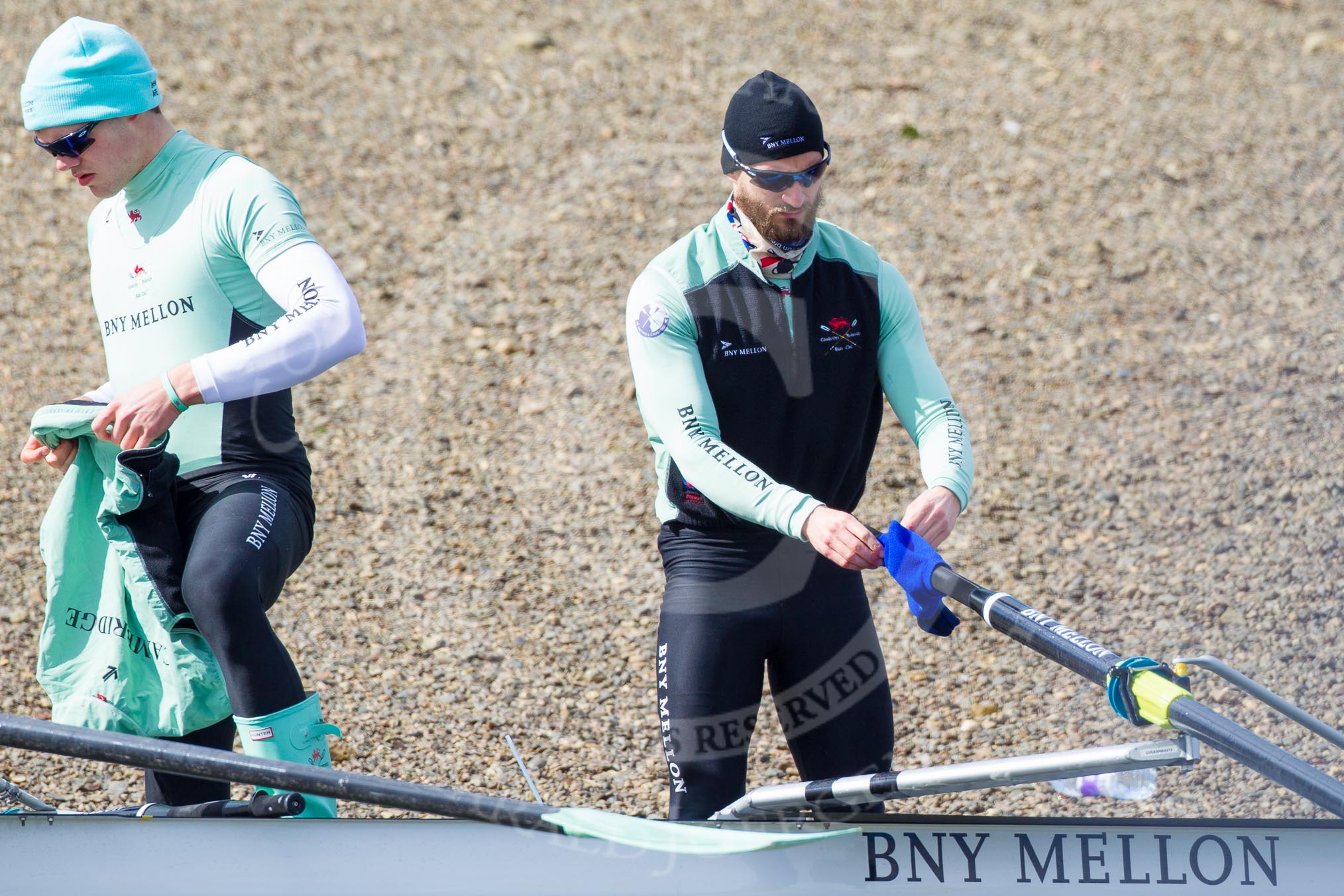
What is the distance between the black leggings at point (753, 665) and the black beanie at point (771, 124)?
0.96 m

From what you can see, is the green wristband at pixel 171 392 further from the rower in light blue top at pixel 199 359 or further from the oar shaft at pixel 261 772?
the oar shaft at pixel 261 772

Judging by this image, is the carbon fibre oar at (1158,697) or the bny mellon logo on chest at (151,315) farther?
the bny mellon logo on chest at (151,315)

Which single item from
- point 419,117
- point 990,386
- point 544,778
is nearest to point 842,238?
point 544,778

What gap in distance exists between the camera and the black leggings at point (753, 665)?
11.4ft

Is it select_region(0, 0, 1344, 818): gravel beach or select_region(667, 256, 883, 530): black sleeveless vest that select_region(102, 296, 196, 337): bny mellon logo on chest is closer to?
select_region(667, 256, 883, 530): black sleeveless vest

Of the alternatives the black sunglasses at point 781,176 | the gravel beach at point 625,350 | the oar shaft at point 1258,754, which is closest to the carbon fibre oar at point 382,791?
the oar shaft at point 1258,754

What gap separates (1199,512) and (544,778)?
353 centimetres

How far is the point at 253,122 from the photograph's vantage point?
10109 millimetres

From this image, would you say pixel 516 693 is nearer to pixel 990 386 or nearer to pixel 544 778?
pixel 544 778

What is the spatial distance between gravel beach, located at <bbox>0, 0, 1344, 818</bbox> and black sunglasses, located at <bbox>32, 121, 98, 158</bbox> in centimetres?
250

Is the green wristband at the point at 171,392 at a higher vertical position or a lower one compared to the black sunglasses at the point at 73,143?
lower

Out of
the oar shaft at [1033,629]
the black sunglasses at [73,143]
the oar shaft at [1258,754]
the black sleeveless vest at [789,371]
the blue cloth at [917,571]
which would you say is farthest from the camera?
the black sleeveless vest at [789,371]

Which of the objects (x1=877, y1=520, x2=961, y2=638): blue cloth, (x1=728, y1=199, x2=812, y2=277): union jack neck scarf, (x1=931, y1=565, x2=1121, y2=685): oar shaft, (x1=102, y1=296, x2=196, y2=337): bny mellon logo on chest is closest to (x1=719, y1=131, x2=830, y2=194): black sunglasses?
(x1=728, y1=199, x2=812, y2=277): union jack neck scarf

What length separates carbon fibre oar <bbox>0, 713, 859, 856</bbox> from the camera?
112 inches
